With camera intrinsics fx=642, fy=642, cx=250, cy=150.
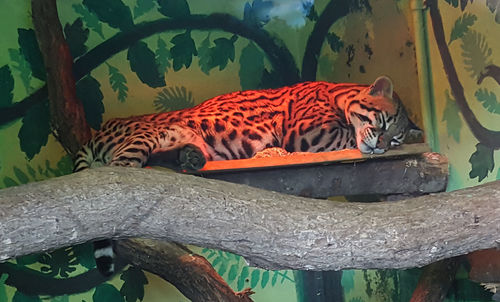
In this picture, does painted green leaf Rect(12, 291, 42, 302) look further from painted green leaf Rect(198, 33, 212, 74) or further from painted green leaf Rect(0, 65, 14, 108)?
painted green leaf Rect(198, 33, 212, 74)

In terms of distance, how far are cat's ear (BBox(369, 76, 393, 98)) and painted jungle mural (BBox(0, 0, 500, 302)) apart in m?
0.10

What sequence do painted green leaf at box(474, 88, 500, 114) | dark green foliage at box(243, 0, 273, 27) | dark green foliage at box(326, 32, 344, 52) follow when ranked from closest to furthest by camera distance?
painted green leaf at box(474, 88, 500, 114) < dark green foliage at box(326, 32, 344, 52) < dark green foliage at box(243, 0, 273, 27)

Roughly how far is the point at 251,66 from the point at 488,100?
155cm

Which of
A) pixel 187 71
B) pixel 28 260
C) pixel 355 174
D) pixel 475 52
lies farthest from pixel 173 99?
pixel 475 52

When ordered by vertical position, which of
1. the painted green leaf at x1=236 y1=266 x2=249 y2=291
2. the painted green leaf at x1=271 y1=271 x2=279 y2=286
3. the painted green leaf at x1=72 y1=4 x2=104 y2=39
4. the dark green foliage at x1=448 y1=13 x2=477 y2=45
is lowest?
the painted green leaf at x1=271 y1=271 x2=279 y2=286

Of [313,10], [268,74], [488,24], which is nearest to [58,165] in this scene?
[268,74]

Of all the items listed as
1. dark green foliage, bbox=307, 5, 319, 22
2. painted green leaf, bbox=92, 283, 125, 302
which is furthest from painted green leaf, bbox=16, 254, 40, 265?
dark green foliage, bbox=307, 5, 319, 22

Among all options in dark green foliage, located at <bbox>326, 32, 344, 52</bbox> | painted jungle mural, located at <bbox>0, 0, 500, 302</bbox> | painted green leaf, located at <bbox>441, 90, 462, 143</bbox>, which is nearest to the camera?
painted green leaf, located at <bbox>441, 90, 462, 143</bbox>

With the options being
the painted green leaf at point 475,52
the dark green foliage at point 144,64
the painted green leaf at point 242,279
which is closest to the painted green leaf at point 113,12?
the dark green foliage at point 144,64

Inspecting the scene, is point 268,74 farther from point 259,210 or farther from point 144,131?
point 259,210

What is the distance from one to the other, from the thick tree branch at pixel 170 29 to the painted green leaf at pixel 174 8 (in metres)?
0.03

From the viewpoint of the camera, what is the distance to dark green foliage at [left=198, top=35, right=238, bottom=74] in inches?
140

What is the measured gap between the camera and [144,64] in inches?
136

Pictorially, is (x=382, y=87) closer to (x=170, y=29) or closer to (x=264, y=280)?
(x=170, y=29)
